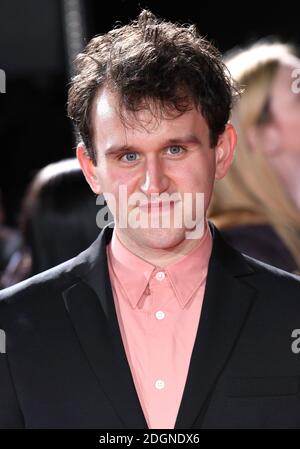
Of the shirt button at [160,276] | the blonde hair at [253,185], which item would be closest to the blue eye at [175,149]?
the shirt button at [160,276]

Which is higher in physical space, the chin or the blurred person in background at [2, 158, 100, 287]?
the chin

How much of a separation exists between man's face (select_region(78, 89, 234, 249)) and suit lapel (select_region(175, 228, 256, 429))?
0.38 feet

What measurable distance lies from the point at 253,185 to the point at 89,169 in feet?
3.58

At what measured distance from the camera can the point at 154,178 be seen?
1887 mm

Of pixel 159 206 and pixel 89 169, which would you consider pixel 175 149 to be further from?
pixel 89 169

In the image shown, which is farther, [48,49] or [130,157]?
[48,49]

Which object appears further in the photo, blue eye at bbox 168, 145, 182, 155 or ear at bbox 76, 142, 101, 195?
ear at bbox 76, 142, 101, 195

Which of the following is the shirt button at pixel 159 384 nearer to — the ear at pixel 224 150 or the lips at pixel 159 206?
the lips at pixel 159 206

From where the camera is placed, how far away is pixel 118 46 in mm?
2008

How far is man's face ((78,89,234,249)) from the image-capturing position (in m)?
1.90

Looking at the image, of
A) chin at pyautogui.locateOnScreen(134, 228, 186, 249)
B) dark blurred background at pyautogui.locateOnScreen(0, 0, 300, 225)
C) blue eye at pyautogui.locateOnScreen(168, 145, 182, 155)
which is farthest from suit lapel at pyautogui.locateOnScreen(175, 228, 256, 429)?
dark blurred background at pyautogui.locateOnScreen(0, 0, 300, 225)

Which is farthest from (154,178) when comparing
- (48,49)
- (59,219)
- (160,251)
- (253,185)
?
(48,49)

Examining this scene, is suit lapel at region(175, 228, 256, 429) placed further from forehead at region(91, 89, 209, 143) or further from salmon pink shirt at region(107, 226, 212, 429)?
forehead at region(91, 89, 209, 143)

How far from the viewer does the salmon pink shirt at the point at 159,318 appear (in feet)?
6.17
